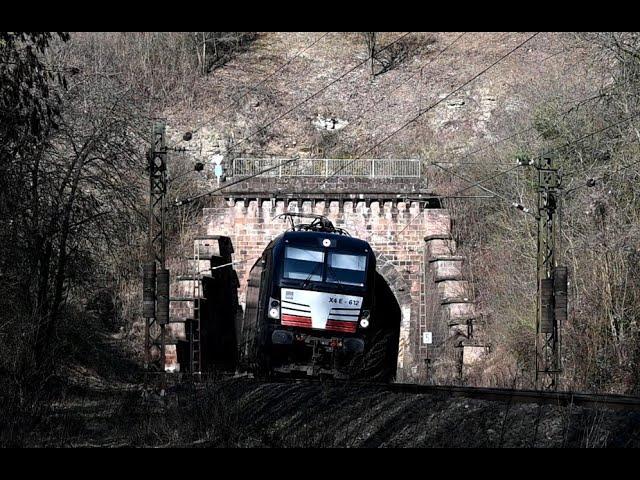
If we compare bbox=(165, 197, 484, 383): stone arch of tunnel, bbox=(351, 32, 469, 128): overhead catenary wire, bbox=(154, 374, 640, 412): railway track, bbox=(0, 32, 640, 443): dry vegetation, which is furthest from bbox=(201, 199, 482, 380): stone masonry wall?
bbox=(351, 32, 469, 128): overhead catenary wire

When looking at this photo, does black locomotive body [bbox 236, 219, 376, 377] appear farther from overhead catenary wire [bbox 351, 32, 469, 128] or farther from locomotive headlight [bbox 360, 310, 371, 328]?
overhead catenary wire [bbox 351, 32, 469, 128]

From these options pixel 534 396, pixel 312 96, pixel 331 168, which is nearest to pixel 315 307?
pixel 534 396

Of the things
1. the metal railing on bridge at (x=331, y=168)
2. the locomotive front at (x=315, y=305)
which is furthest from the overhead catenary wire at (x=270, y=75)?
the locomotive front at (x=315, y=305)

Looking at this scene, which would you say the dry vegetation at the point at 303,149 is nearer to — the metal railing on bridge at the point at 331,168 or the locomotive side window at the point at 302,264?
the metal railing on bridge at the point at 331,168

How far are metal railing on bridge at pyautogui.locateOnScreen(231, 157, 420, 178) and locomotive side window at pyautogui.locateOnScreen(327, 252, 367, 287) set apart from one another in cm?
1629

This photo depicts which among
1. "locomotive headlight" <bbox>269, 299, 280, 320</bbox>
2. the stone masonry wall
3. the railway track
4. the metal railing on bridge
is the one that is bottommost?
the railway track

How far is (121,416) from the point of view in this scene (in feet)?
57.9

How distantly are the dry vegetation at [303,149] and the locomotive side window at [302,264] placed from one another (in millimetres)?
3539

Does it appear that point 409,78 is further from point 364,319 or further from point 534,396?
point 534,396

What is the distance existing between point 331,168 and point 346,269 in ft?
61.4

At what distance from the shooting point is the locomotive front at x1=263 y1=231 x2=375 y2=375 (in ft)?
80.0

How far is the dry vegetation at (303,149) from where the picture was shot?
→ 60.5 feet
